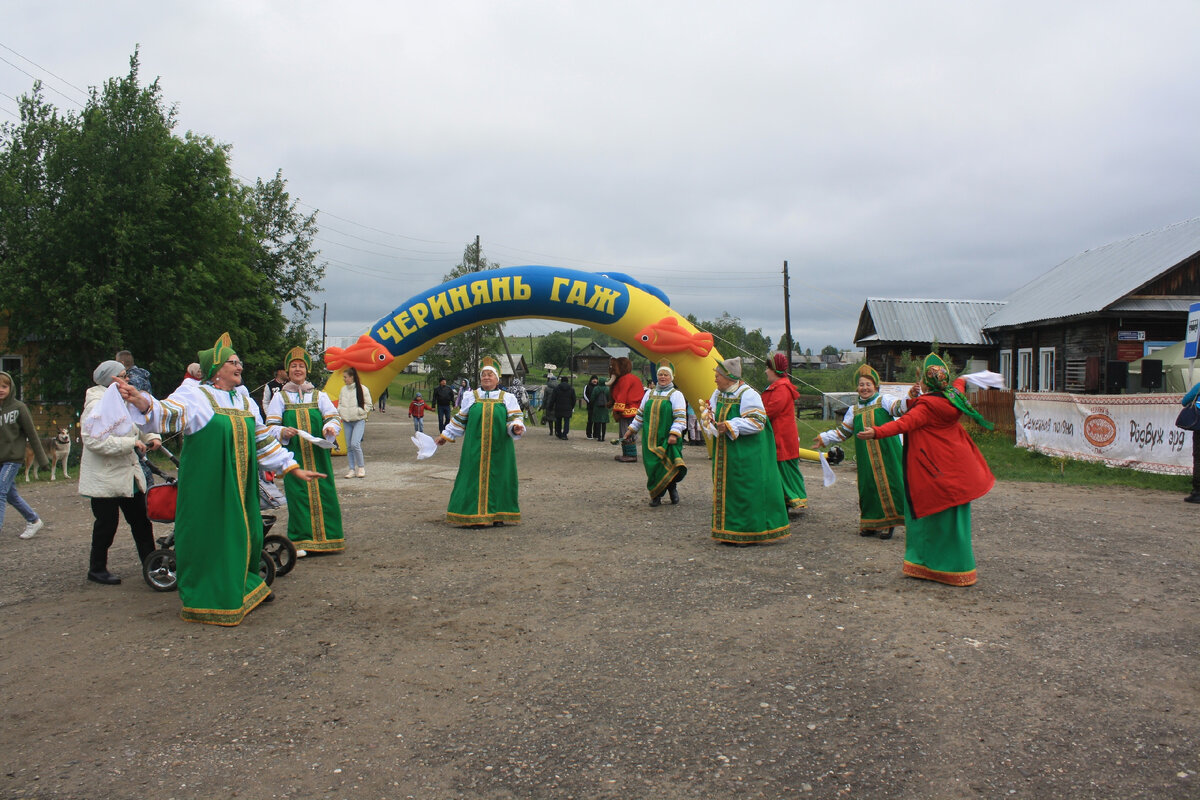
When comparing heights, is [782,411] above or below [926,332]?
below

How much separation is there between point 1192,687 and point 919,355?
2689 cm

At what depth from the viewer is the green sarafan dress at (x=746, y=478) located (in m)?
7.28

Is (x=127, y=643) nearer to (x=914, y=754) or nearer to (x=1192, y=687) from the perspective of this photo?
(x=914, y=754)

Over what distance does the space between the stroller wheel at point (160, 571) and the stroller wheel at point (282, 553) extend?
25.8 inches

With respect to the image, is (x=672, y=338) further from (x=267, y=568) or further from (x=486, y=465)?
(x=267, y=568)

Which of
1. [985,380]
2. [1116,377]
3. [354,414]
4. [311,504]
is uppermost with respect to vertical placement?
[1116,377]

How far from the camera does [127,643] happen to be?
4695mm

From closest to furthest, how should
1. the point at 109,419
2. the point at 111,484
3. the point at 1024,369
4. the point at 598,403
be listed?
the point at 109,419 < the point at 111,484 < the point at 598,403 < the point at 1024,369

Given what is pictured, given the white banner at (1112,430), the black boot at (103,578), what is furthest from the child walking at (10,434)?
the white banner at (1112,430)

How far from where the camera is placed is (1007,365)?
27.1 metres

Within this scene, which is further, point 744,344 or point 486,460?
point 744,344

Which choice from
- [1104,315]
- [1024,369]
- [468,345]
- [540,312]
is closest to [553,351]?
[468,345]

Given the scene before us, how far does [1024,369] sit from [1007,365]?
1.25 meters

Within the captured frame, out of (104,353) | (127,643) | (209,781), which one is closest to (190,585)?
(127,643)
